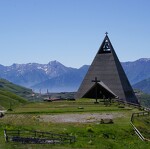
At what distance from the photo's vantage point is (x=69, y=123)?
55.1 m

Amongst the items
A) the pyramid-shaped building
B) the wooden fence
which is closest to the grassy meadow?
the wooden fence

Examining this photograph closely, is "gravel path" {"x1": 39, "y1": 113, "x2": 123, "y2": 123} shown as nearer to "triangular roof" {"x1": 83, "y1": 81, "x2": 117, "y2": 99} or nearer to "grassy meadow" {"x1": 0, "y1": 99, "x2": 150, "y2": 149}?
"grassy meadow" {"x1": 0, "y1": 99, "x2": 150, "y2": 149}

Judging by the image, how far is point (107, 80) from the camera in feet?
313

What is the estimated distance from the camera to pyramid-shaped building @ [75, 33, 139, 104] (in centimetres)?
9238

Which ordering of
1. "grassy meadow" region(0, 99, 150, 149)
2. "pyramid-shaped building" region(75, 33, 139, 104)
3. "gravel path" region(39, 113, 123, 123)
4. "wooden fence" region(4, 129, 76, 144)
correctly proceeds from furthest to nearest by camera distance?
"pyramid-shaped building" region(75, 33, 139, 104) < "gravel path" region(39, 113, 123, 123) < "grassy meadow" region(0, 99, 150, 149) < "wooden fence" region(4, 129, 76, 144)

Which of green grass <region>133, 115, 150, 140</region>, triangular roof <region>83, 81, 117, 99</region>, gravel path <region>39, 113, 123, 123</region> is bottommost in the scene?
green grass <region>133, 115, 150, 140</region>

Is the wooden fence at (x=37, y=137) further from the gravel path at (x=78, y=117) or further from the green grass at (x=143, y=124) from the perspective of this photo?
the green grass at (x=143, y=124)

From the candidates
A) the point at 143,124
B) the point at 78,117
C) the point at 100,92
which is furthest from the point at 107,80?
the point at 143,124

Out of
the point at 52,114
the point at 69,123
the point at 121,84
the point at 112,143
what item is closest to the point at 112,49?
the point at 121,84

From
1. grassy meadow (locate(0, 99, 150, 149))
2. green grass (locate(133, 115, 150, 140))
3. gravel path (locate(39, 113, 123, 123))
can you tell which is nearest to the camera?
grassy meadow (locate(0, 99, 150, 149))

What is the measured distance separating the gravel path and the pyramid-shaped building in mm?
24132

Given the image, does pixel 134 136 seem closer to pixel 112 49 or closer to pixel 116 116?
pixel 116 116

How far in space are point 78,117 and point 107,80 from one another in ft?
113

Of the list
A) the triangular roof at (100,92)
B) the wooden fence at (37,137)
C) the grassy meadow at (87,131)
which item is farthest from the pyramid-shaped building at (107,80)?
the wooden fence at (37,137)
